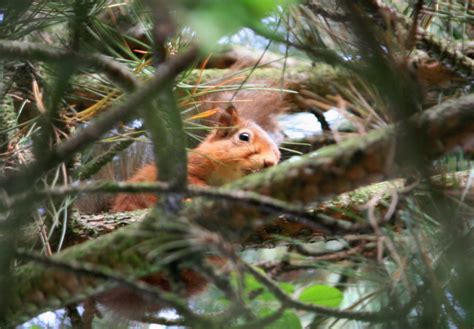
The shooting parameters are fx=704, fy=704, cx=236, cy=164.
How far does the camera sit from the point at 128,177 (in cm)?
242

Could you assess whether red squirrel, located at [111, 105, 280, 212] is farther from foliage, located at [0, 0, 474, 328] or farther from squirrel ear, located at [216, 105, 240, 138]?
foliage, located at [0, 0, 474, 328]

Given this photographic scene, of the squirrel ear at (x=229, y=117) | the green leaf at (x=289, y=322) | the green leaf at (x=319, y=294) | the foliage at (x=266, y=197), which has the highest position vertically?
the squirrel ear at (x=229, y=117)

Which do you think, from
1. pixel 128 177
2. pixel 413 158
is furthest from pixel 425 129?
pixel 128 177

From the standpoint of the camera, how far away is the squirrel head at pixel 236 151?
7.72 ft

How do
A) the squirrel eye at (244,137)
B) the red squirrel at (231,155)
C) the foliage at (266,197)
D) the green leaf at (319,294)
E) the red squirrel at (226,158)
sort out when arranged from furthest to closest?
the squirrel eye at (244,137), the red squirrel at (231,155), the red squirrel at (226,158), the green leaf at (319,294), the foliage at (266,197)

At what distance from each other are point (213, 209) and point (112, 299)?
98cm

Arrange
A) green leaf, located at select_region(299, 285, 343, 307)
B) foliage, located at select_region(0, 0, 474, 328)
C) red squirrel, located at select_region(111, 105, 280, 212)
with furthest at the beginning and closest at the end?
red squirrel, located at select_region(111, 105, 280, 212), green leaf, located at select_region(299, 285, 343, 307), foliage, located at select_region(0, 0, 474, 328)

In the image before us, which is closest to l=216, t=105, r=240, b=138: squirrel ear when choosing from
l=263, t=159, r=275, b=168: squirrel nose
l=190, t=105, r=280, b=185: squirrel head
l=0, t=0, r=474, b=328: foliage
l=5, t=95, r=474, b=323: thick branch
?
l=190, t=105, r=280, b=185: squirrel head

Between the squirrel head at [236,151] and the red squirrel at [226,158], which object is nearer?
the red squirrel at [226,158]

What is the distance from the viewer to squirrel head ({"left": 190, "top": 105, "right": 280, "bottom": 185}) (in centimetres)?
235

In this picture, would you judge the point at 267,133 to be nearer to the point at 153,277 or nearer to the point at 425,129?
the point at 153,277

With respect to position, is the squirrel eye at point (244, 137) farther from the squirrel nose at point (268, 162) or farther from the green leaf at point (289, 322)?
the green leaf at point (289, 322)

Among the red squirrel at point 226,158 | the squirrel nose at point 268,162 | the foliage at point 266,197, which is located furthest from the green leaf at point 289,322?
the squirrel nose at point 268,162

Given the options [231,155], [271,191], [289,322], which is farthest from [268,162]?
[271,191]
